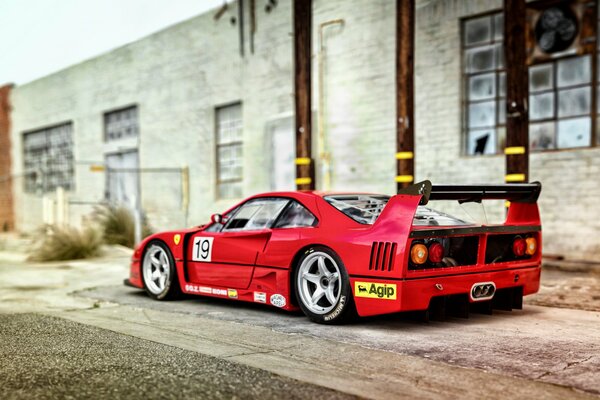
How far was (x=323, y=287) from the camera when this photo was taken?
5.62m

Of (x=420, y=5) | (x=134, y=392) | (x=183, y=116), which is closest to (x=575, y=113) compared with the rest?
(x=420, y=5)

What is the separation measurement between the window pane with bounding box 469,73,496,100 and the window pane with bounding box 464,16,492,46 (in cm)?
57

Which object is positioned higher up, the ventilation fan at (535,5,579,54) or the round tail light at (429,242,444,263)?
the ventilation fan at (535,5,579,54)

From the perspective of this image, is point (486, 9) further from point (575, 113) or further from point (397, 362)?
point (397, 362)

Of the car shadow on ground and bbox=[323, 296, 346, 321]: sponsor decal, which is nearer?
bbox=[323, 296, 346, 321]: sponsor decal

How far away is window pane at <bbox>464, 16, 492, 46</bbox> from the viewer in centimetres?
1088

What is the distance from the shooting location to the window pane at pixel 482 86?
10.9 m

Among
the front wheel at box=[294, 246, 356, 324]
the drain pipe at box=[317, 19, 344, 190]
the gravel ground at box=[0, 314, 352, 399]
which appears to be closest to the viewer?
the gravel ground at box=[0, 314, 352, 399]

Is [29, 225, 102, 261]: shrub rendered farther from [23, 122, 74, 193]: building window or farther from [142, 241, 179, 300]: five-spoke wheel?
[23, 122, 74, 193]: building window

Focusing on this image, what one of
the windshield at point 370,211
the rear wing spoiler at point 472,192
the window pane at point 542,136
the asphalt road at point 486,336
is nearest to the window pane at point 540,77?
the window pane at point 542,136

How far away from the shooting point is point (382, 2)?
12.3 m

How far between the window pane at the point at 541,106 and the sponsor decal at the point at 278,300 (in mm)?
6133

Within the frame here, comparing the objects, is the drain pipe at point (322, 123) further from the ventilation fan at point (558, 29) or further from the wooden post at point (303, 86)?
the ventilation fan at point (558, 29)

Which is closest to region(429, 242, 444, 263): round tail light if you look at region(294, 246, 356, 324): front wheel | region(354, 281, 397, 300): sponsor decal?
region(354, 281, 397, 300): sponsor decal
